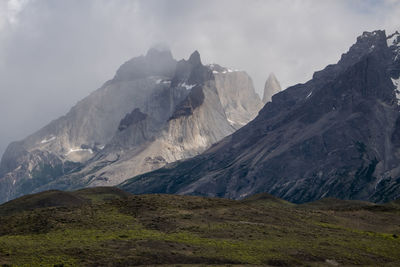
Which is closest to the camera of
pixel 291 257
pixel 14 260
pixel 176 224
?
pixel 14 260

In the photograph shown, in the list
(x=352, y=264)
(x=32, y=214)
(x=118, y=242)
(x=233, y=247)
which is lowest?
(x=352, y=264)

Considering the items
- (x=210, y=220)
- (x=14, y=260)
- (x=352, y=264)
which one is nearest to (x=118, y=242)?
(x=14, y=260)

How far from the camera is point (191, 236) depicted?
427ft

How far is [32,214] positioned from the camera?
146 meters

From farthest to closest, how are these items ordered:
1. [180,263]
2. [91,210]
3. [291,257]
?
[91,210]
[291,257]
[180,263]

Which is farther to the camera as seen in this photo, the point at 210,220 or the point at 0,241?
the point at 210,220

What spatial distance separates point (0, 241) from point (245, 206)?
75.5m

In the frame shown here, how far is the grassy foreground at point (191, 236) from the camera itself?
111 m

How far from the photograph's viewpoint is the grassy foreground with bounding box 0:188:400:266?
111m

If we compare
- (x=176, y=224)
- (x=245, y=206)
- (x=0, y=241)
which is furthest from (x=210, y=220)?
(x=0, y=241)

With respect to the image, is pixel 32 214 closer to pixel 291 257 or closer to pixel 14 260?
pixel 14 260

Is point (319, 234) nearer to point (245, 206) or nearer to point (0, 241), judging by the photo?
point (245, 206)

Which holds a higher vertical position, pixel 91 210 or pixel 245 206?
pixel 91 210

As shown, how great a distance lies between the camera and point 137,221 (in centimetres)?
14162
